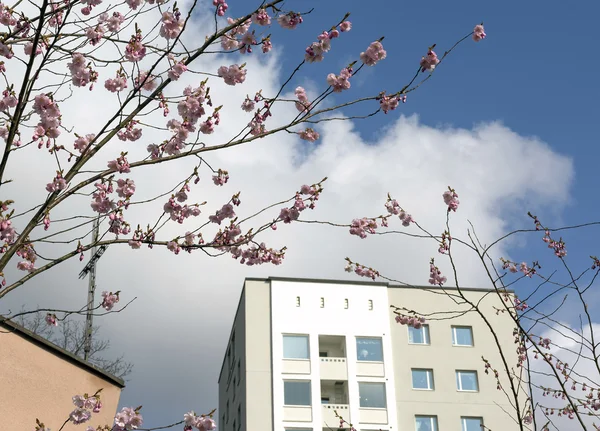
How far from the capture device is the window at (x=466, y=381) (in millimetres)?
33969

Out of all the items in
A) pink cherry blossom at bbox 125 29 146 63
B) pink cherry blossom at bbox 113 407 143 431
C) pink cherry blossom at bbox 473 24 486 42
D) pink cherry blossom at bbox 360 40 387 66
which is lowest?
pink cherry blossom at bbox 113 407 143 431

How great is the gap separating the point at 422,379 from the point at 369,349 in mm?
2612

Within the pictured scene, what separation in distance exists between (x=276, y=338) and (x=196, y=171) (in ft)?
92.2

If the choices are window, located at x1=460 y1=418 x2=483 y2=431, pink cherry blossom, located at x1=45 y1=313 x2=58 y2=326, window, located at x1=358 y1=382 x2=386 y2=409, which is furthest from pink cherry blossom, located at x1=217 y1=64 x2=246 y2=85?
window, located at x1=460 y1=418 x2=483 y2=431

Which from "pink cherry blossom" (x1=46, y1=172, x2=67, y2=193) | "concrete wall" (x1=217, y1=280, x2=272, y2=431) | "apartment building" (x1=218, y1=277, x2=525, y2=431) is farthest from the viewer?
"apartment building" (x1=218, y1=277, x2=525, y2=431)

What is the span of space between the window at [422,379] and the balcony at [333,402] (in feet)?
9.98

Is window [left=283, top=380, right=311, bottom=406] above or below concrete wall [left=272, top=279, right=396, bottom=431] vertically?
below

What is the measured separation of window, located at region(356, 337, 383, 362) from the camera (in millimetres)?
34500

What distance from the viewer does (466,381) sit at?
3412 centimetres

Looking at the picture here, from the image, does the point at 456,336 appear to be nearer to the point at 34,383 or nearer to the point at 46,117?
the point at 34,383

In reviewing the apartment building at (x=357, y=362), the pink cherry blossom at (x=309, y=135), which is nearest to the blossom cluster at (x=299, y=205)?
the pink cherry blossom at (x=309, y=135)

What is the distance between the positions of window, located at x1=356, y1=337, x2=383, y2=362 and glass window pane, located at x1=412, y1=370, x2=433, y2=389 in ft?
5.40

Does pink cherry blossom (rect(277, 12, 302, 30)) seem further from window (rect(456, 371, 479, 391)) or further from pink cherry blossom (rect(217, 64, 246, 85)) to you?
window (rect(456, 371, 479, 391))

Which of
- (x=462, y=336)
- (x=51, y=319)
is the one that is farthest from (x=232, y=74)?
(x=462, y=336)
